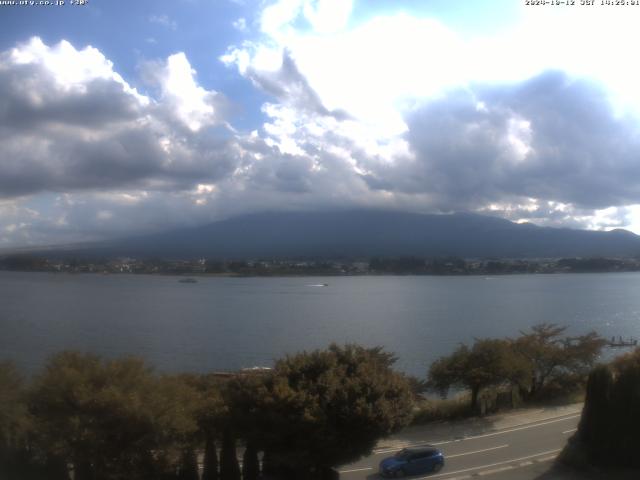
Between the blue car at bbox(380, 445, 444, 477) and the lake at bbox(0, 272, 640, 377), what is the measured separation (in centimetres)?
1615

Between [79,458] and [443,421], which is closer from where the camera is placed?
[79,458]

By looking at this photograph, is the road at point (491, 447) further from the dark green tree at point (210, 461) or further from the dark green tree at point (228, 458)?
the dark green tree at point (210, 461)

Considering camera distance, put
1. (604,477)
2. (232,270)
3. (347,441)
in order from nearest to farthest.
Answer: (347,441) < (604,477) < (232,270)

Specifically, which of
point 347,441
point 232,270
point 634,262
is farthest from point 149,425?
point 634,262

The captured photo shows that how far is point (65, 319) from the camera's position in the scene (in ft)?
152

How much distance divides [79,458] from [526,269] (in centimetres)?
13376

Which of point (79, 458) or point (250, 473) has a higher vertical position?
point (79, 458)

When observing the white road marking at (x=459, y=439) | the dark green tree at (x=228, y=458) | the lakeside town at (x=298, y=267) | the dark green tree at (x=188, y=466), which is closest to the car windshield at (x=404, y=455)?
the white road marking at (x=459, y=439)

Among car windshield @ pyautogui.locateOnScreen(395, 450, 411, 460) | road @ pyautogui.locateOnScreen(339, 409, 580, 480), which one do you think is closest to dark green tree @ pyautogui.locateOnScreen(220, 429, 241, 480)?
road @ pyautogui.locateOnScreen(339, 409, 580, 480)

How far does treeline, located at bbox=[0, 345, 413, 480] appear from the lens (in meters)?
8.50

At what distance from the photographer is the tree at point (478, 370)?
18141mm

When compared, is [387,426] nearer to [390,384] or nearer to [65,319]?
[390,384]

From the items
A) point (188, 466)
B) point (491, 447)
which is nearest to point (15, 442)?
point (188, 466)

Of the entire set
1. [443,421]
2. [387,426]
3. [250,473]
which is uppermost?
[387,426]
